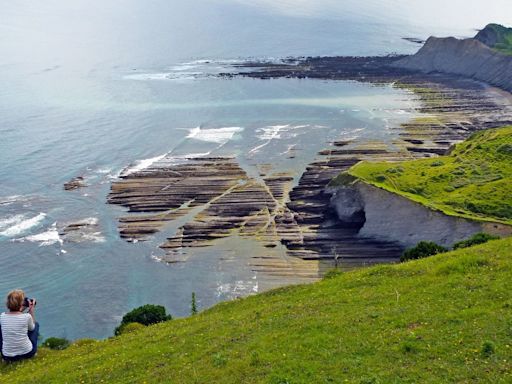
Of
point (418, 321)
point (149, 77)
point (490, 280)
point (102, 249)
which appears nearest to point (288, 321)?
point (418, 321)

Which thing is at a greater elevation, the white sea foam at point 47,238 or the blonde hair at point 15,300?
the blonde hair at point 15,300

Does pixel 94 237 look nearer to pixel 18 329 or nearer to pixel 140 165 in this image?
pixel 140 165

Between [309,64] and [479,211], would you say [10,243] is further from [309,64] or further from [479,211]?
[309,64]

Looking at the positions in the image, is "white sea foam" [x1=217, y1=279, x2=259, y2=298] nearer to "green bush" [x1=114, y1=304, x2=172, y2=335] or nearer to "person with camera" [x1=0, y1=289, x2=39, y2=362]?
"green bush" [x1=114, y1=304, x2=172, y2=335]

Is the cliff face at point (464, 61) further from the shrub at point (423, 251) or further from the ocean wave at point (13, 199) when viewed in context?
the ocean wave at point (13, 199)

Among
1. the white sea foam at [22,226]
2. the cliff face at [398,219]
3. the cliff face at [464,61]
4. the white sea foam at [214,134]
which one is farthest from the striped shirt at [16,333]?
the cliff face at [464,61]

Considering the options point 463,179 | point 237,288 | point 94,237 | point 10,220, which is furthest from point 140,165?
point 463,179

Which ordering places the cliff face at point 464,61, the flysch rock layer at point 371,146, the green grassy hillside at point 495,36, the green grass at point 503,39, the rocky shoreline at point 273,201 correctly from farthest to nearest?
1. the green grassy hillside at point 495,36
2. the green grass at point 503,39
3. the cliff face at point 464,61
4. the flysch rock layer at point 371,146
5. the rocky shoreline at point 273,201
